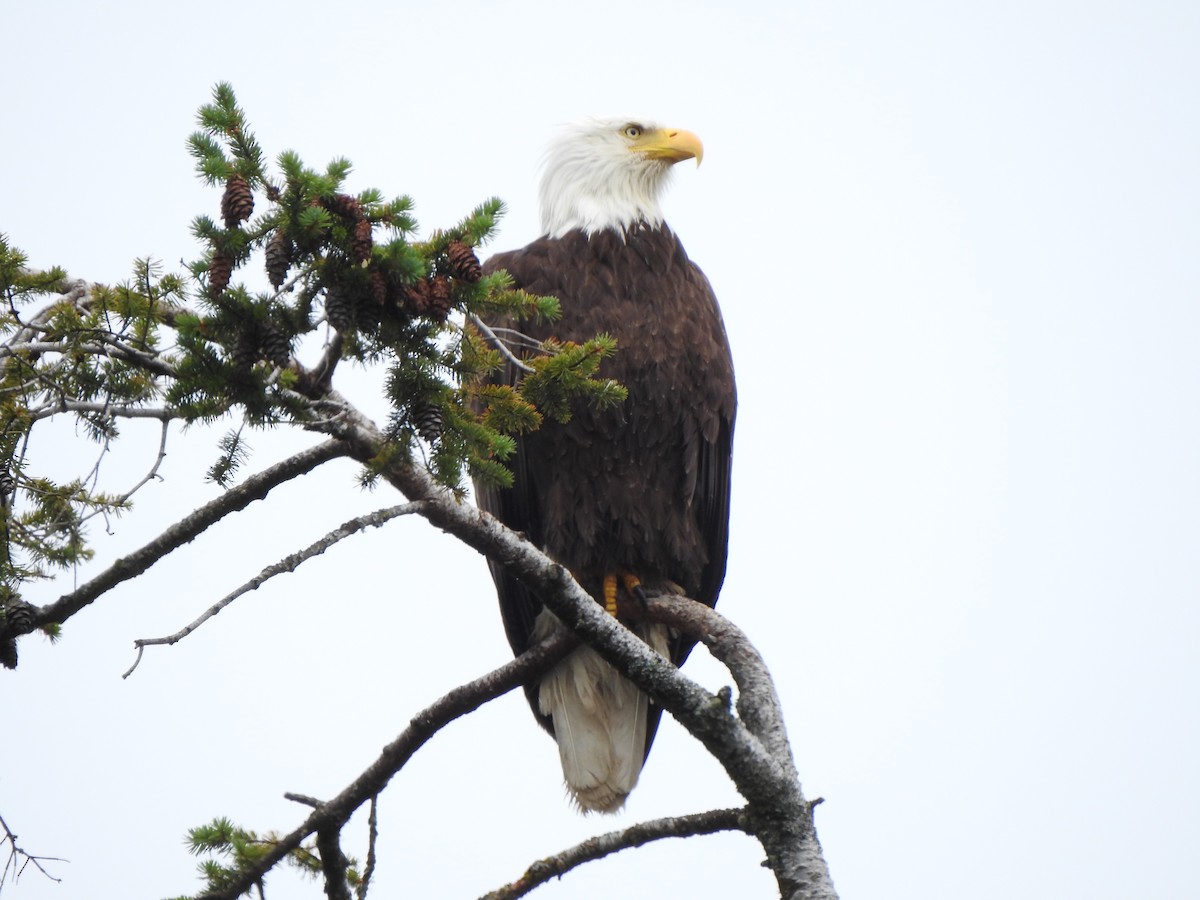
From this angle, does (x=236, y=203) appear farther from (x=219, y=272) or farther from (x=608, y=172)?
(x=608, y=172)

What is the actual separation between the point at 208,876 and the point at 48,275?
128 cm

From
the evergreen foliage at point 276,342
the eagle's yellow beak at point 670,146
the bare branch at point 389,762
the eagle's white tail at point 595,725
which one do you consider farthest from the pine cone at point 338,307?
the eagle's yellow beak at point 670,146

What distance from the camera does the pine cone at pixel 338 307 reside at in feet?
7.09

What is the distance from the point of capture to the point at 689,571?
4348 mm

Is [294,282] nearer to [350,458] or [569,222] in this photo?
[350,458]

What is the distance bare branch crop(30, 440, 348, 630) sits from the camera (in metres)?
2.55

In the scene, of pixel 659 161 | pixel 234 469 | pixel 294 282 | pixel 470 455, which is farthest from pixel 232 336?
pixel 659 161

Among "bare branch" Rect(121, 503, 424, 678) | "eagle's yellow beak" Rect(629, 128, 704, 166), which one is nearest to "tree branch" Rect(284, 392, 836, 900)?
"bare branch" Rect(121, 503, 424, 678)

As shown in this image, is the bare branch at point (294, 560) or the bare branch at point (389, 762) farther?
the bare branch at point (389, 762)

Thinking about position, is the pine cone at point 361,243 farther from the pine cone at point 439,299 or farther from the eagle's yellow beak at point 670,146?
the eagle's yellow beak at point 670,146

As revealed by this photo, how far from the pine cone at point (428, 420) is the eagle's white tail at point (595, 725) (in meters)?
2.20

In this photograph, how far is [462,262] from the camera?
229cm

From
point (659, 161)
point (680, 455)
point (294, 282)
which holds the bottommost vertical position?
point (294, 282)

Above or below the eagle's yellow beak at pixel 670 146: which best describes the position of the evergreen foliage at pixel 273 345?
below
